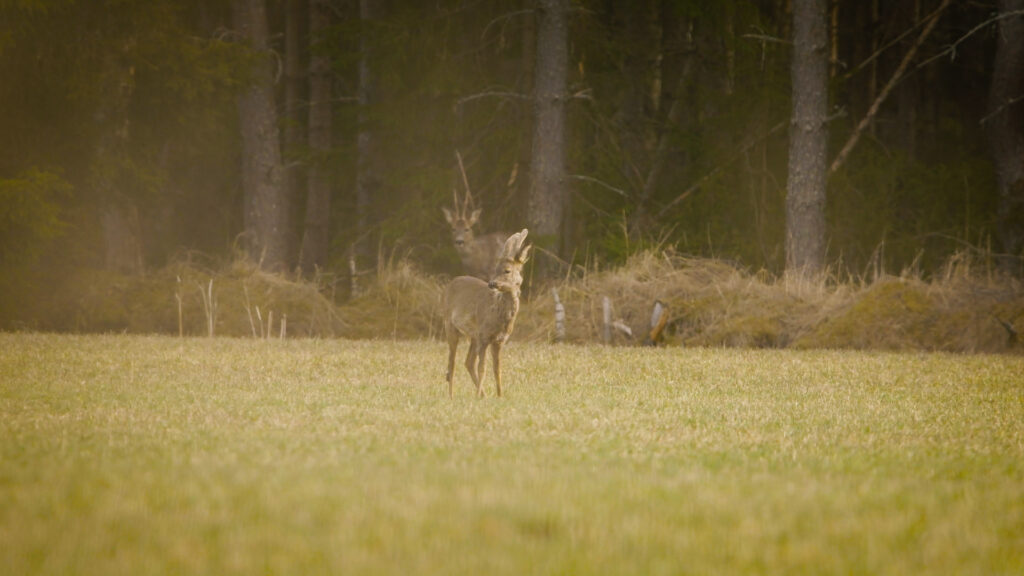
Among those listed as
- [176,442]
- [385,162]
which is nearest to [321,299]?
[385,162]

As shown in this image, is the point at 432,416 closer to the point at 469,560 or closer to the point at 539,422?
the point at 539,422

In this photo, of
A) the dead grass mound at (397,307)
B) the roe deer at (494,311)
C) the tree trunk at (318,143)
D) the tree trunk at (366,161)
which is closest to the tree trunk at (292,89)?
the tree trunk at (318,143)

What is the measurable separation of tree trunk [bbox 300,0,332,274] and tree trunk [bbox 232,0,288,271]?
390 cm

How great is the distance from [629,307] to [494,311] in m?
7.54

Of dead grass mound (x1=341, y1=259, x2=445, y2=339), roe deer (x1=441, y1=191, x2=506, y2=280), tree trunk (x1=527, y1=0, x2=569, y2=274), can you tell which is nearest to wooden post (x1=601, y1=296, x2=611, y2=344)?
dead grass mound (x1=341, y1=259, x2=445, y2=339)

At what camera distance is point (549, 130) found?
20.0 meters

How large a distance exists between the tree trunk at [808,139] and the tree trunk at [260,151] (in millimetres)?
9766

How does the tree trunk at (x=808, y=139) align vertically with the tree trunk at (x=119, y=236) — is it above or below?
above

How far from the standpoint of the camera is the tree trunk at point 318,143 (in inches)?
1094

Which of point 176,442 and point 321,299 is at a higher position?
point 176,442

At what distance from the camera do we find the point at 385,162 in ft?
84.2

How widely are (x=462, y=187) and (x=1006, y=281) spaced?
11.1 metres

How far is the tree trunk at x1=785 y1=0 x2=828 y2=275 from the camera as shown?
60.6ft

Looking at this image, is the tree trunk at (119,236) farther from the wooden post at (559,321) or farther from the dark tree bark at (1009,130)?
the dark tree bark at (1009,130)
